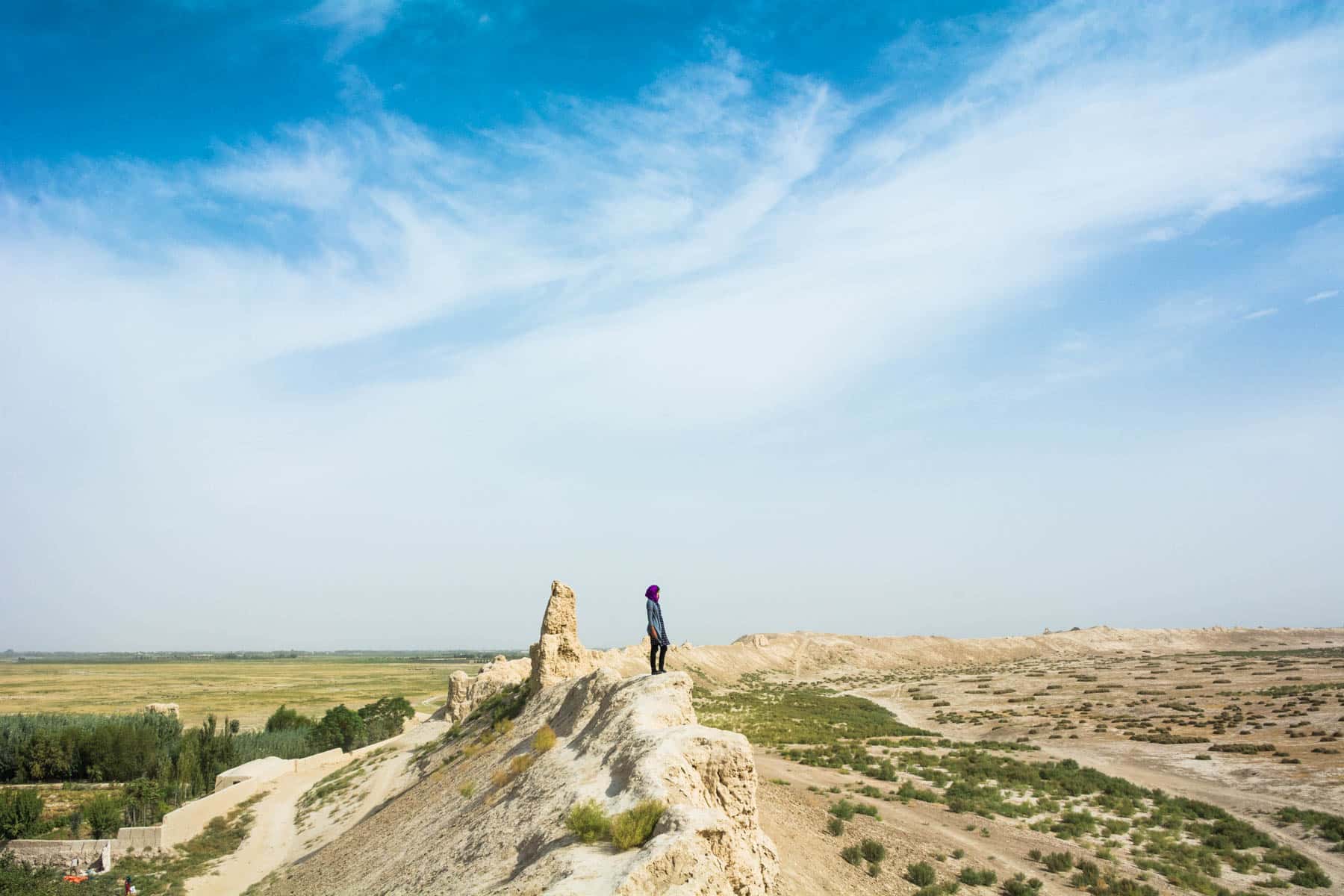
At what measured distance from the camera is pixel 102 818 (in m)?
31.9

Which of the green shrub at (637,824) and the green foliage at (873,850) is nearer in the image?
the green shrub at (637,824)

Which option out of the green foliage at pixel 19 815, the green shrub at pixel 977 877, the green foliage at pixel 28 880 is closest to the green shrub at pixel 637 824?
the green shrub at pixel 977 877

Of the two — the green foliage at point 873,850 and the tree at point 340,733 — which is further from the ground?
the green foliage at point 873,850

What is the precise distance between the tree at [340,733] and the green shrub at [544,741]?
39348 millimetres

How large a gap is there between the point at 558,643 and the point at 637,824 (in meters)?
16.5

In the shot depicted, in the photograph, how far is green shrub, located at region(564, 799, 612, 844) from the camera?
8.58m

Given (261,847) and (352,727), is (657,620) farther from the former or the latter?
(352,727)

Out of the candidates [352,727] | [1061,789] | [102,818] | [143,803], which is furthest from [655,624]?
[352,727]

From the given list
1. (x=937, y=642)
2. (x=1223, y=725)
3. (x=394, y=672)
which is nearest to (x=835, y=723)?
(x=1223, y=725)

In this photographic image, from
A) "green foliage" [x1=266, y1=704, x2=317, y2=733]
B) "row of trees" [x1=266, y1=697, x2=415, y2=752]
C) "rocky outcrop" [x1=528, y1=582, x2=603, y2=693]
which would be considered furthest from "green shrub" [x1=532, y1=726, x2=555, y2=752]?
"green foliage" [x1=266, y1=704, x2=317, y2=733]

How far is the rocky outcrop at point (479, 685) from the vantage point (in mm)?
38250

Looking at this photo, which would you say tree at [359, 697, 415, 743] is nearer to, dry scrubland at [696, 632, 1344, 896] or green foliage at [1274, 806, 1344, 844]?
dry scrubland at [696, 632, 1344, 896]

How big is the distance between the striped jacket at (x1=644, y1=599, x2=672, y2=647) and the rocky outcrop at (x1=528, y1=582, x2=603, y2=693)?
10.1 metres

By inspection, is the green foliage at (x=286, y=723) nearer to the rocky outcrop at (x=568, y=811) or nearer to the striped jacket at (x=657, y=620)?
the rocky outcrop at (x=568, y=811)
